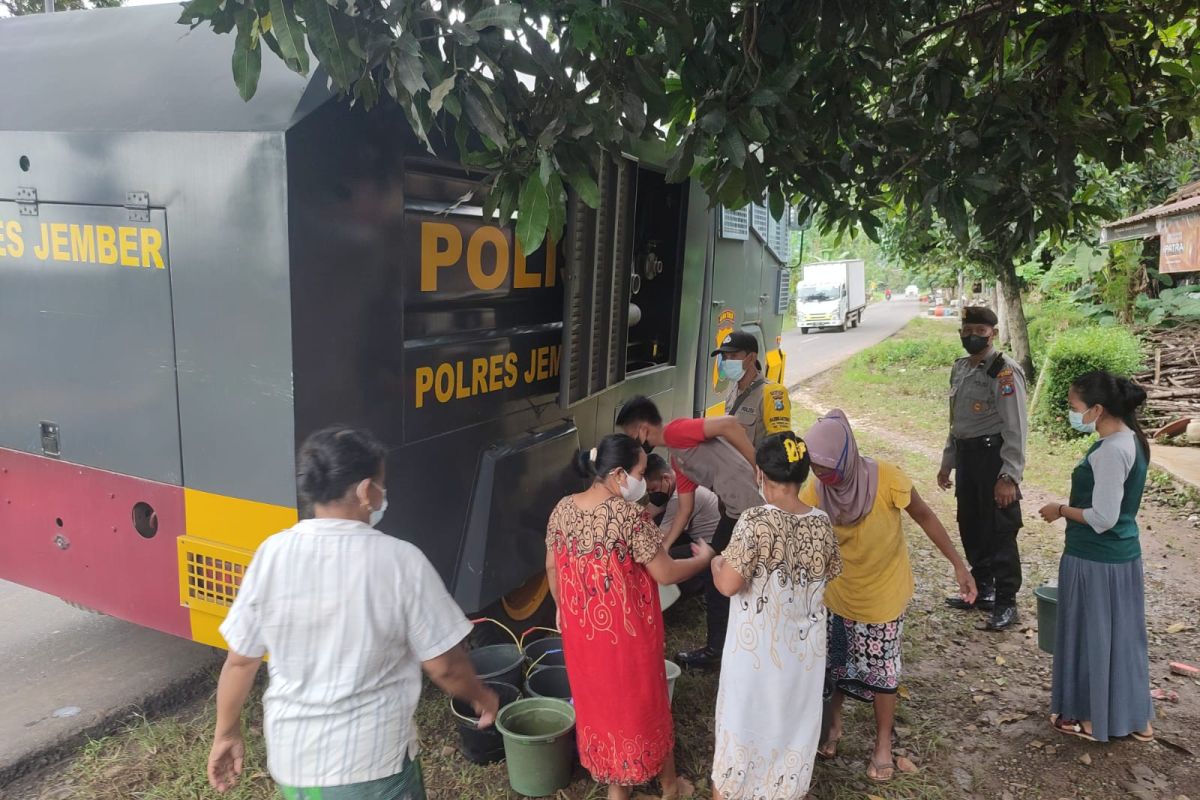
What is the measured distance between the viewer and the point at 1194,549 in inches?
230

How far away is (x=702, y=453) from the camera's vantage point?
3.35 m

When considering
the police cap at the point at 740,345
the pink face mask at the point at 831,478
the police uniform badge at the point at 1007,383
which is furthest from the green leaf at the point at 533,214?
the police uniform badge at the point at 1007,383

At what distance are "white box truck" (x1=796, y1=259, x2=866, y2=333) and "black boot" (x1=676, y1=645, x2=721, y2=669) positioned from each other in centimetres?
2708

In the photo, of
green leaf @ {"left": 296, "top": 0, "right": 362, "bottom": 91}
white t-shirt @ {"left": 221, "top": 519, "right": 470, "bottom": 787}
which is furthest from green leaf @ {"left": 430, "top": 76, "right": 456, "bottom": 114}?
white t-shirt @ {"left": 221, "top": 519, "right": 470, "bottom": 787}

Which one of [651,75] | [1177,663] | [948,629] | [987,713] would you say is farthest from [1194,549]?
[651,75]

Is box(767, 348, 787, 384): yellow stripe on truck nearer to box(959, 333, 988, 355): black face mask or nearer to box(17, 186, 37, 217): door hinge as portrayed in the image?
box(959, 333, 988, 355): black face mask

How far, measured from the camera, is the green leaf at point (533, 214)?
2.23 m

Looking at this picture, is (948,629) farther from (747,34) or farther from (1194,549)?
(747,34)

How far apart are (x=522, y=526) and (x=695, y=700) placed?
107 centimetres

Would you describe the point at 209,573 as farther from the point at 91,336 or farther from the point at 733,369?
the point at 733,369

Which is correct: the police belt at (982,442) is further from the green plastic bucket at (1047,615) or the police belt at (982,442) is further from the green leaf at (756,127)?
the green leaf at (756,127)

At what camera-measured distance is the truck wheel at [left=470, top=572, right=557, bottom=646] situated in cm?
353

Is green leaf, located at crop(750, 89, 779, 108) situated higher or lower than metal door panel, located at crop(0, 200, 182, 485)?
higher

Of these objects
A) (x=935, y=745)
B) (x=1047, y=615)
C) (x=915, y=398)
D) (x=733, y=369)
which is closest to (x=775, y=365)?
(x=733, y=369)
